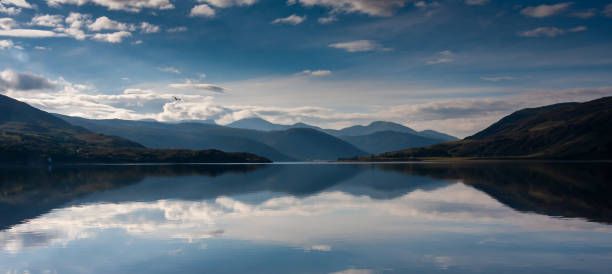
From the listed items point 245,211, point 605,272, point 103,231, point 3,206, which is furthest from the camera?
point 3,206

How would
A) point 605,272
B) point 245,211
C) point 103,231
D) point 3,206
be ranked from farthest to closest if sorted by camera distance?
point 3,206
point 245,211
point 103,231
point 605,272

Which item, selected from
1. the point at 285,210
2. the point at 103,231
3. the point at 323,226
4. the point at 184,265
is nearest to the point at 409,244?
the point at 323,226

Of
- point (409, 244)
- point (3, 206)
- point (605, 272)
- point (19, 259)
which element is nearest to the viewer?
point (605, 272)

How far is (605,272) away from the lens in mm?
22188

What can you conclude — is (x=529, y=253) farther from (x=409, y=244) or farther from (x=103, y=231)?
(x=103, y=231)

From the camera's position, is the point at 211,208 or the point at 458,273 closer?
the point at 458,273

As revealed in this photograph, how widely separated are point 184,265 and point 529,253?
2243cm

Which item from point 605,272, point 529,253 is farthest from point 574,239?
point 605,272

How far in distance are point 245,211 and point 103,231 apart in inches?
628

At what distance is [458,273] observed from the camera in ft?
72.9

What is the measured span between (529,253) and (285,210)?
1091 inches

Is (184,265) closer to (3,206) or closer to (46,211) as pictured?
(46,211)

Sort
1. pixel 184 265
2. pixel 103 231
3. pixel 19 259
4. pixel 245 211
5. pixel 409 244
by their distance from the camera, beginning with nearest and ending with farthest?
pixel 184 265 → pixel 19 259 → pixel 409 244 → pixel 103 231 → pixel 245 211

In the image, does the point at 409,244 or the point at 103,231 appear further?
the point at 103,231
